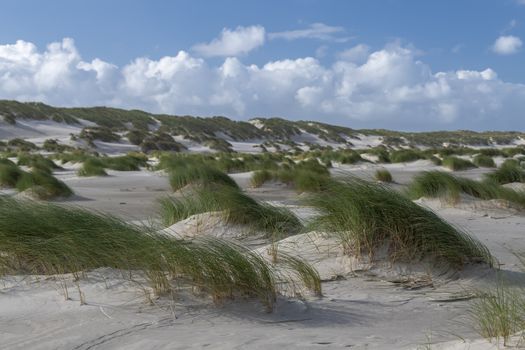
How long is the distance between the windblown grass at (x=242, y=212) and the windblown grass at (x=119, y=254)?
1.83 m

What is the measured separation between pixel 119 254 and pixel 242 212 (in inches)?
104

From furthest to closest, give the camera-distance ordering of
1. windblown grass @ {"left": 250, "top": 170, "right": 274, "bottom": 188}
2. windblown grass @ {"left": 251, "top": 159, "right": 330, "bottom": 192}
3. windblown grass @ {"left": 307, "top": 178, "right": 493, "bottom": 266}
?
windblown grass @ {"left": 250, "top": 170, "right": 274, "bottom": 188}
windblown grass @ {"left": 251, "top": 159, "right": 330, "bottom": 192}
windblown grass @ {"left": 307, "top": 178, "right": 493, "bottom": 266}

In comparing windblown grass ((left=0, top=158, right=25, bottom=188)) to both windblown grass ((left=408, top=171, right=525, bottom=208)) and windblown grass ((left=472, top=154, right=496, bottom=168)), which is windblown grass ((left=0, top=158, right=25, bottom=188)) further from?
windblown grass ((left=472, top=154, right=496, bottom=168))

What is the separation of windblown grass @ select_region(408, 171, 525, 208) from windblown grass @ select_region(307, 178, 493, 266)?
4.10 metres

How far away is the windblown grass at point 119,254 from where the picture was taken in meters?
3.54

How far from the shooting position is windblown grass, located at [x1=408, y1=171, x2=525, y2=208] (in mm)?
8578

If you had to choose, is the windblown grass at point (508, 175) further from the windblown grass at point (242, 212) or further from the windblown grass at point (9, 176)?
the windblown grass at point (9, 176)

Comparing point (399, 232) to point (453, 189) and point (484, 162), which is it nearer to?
point (453, 189)

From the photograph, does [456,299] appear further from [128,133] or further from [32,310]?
[128,133]

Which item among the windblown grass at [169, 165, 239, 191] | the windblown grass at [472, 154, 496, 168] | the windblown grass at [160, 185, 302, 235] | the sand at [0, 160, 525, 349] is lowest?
the sand at [0, 160, 525, 349]

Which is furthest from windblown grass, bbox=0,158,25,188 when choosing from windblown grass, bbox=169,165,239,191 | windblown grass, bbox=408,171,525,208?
windblown grass, bbox=408,171,525,208

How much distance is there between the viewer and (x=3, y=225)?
167 inches

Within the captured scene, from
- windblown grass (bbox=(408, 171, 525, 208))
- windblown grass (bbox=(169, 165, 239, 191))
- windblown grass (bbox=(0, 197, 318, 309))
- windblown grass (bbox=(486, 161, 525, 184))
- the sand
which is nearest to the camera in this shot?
the sand

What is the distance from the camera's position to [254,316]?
3365mm
